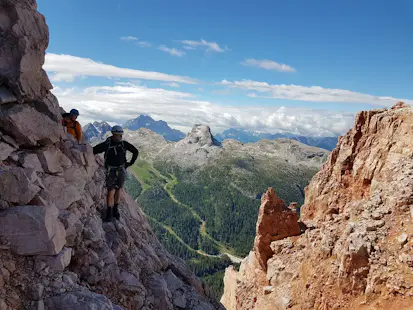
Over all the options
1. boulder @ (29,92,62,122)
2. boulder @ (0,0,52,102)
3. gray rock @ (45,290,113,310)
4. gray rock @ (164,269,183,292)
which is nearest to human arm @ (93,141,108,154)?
boulder @ (29,92,62,122)

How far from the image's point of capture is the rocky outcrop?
1532 inches

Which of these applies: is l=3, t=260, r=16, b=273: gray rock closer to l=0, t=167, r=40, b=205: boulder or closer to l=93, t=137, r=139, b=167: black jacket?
l=0, t=167, r=40, b=205: boulder

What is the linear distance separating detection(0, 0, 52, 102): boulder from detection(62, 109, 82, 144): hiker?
7.18ft

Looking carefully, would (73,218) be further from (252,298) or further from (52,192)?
(252,298)

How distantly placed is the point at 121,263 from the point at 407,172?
2568cm

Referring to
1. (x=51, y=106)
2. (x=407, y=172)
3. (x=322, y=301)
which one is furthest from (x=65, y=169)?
(x=407, y=172)

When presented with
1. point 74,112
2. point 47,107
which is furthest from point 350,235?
point 47,107

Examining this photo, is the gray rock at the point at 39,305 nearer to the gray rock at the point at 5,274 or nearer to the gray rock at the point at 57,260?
the gray rock at the point at 5,274

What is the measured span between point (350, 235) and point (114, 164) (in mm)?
21771

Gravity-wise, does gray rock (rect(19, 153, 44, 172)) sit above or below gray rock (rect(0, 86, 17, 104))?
below

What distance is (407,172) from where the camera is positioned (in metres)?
27.6

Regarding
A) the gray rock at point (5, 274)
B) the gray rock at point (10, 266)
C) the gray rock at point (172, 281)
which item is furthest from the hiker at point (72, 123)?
the gray rock at point (172, 281)

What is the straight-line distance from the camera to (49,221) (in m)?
11.7

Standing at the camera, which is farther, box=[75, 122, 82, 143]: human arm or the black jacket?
box=[75, 122, 82, 143]: human arm
